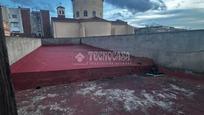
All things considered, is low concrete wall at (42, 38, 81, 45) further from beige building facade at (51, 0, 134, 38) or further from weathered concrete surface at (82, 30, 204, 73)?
weathered concrete surface at (82, 30, 204, 73)

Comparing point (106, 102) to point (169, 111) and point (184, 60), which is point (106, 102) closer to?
point (169, 111)

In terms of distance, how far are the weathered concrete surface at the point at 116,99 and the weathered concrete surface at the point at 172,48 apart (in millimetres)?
786

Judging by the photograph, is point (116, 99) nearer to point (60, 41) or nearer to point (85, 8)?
point (60, 41)

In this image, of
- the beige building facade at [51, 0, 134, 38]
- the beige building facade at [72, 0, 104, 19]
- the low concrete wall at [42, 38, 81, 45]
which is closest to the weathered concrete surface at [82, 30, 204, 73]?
the low concrete wall at [42, 38, 81, 45]

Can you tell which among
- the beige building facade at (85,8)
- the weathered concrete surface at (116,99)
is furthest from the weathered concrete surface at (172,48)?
the beige building facade at (85,8)

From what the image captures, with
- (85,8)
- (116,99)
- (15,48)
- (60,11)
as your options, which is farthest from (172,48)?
(60,11)

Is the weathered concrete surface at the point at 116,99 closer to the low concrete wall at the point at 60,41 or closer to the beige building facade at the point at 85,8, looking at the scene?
the low concrete wall at the point at 60,41

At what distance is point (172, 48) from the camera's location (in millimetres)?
5156

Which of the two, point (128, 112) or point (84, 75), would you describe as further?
point (84, 75)

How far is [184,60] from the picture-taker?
4750mm

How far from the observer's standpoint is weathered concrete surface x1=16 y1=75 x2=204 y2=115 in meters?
2.64

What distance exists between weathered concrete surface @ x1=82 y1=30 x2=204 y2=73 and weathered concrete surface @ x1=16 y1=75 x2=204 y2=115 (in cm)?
79

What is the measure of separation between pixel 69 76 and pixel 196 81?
410 cm

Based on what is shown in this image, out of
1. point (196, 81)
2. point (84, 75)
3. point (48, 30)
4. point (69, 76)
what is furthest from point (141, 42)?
point (48, 30)
